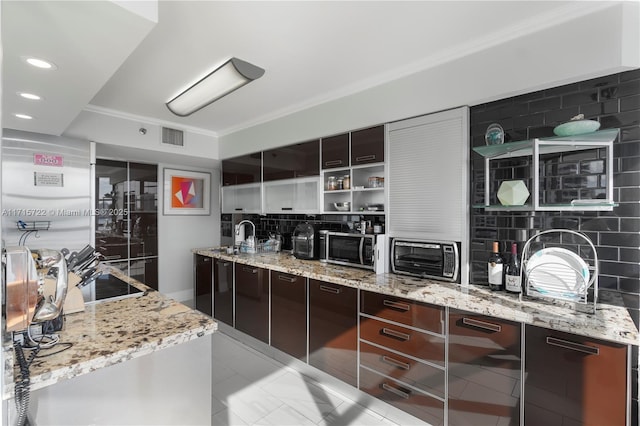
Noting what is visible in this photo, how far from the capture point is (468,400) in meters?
1.84

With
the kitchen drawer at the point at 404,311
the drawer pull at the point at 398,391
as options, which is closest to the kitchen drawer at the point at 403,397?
the drawer pull at the point at 398,391

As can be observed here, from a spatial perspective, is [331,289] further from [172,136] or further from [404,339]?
[172,136]

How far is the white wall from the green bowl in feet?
0.87

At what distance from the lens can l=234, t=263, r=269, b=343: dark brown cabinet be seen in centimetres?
312

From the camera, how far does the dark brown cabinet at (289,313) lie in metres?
2.74

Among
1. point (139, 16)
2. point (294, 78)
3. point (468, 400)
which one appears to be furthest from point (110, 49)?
point (468, 400)

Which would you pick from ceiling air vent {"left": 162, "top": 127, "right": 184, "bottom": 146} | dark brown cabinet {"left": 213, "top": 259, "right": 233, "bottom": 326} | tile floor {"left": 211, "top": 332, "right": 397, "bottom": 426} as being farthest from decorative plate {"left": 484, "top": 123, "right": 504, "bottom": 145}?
ceiling air vent {"left": 162, "top": 127, "right": 184, "bottom": 146}

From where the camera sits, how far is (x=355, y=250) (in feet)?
9.26

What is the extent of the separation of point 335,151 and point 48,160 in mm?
2857

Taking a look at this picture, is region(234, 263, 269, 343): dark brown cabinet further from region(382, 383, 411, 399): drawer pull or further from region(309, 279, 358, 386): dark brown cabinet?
region(382, 383, 411, 399): drawer pull

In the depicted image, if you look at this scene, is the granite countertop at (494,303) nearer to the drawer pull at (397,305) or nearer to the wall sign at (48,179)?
the drawer pull at (397,305)

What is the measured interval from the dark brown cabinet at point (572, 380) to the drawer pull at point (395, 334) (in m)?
0.68

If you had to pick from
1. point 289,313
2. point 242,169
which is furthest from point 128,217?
point 289,313

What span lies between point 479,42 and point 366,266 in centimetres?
184
